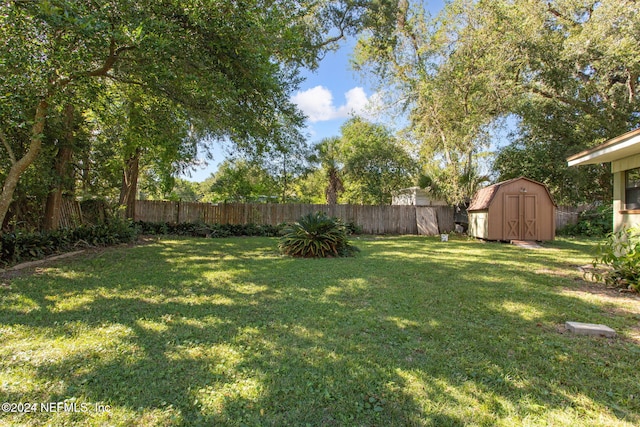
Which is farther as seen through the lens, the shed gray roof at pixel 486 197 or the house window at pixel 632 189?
the shed gray roof at pixel 486 197

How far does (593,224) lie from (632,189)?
10.4m

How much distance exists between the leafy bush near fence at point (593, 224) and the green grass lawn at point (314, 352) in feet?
38.1

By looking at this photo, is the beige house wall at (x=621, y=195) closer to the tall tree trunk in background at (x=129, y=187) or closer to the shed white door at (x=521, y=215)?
the shed white door at (x=521, y=215)

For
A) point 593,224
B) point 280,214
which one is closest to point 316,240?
point 280,214

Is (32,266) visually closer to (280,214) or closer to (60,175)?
(60,175)

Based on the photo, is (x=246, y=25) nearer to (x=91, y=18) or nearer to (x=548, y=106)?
(x=91, y=18)

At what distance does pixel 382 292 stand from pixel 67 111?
24.8ft

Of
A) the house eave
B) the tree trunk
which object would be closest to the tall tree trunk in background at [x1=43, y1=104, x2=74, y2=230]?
the tree trunk

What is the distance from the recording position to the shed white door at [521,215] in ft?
34.4

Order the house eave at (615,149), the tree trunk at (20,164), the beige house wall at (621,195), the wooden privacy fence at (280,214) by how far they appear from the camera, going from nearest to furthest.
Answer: the house eave at (615,149) < the tree trunk at (20,164) < the beige house wall at (621,195) < the wooden privacy fence at (280,214)

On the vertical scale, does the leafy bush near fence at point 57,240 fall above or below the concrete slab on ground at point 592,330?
above

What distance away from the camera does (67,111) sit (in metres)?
6.71

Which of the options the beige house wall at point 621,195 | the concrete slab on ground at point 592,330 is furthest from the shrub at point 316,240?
the beige house wall at point 621,195

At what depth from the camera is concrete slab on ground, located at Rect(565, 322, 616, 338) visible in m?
2.76
